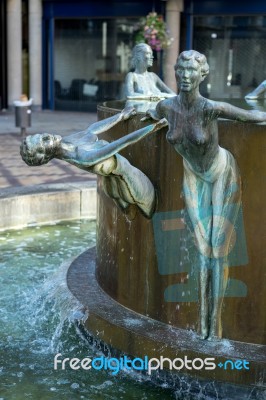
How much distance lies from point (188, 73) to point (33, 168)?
738 cm

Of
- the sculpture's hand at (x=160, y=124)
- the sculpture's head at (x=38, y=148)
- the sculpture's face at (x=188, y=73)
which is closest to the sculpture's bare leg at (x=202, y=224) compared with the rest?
the sculpture's hand at (x=160, y=124)

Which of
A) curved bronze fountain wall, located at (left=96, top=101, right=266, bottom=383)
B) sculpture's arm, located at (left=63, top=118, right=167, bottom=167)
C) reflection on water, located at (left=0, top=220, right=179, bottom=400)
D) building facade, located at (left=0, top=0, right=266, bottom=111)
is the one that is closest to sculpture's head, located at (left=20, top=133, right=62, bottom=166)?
sculpture's arm, located at (left=63, top=118, right=167, bottom=167)

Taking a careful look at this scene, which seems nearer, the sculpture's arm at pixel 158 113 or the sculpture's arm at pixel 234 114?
the sculpture's arm at pixel 234 114

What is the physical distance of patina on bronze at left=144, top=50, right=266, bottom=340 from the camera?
3.63m

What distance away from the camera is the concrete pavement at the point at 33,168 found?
9688mm

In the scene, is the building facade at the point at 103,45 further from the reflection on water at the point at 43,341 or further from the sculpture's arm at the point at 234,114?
the sculpture's arm at the point at 234,114

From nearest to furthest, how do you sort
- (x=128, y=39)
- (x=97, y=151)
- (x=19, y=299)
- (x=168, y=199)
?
(x=97, y=151) < (x=168, y=199) < (x=19, y=299) < (x=128, y=39)

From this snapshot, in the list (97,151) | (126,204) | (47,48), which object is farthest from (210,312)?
(47,48)

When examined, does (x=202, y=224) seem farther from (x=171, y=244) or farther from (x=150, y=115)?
(x=150, y=115)

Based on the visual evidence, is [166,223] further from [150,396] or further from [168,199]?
[150,396]

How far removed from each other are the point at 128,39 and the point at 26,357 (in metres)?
20.0

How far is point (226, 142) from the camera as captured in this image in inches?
156

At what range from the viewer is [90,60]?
24.3m

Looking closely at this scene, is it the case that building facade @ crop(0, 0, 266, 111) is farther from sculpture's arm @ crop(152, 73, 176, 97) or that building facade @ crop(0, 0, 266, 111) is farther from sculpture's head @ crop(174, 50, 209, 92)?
sculpture's head @ crop(174, 50, 209, 92)
